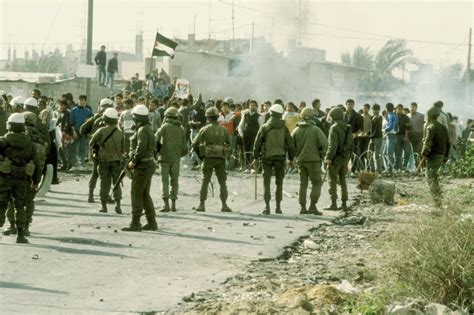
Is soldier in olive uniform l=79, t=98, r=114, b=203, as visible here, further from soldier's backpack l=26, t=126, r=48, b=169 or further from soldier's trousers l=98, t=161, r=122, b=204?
soldier's backpack l=26, t=126, r=48, b=169

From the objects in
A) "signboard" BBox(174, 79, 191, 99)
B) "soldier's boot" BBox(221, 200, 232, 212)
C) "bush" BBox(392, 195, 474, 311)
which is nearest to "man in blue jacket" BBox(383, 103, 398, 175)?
"signboard" BBox(174, 79, 191, 99)

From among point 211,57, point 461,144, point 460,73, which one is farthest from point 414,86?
point 461,144

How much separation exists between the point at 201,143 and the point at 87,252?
614 cm

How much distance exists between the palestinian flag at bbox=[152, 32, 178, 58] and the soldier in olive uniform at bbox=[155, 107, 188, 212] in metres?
12.8

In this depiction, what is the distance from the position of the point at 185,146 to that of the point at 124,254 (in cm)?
605

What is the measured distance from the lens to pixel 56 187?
22.8m

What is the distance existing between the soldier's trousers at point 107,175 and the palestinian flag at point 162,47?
13.6 metres

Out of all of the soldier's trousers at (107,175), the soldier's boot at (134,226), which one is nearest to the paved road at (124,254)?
the soldier's boot at (134,226)

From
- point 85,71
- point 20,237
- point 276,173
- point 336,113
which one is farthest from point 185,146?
point 85,71

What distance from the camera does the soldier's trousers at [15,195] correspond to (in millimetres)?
13695

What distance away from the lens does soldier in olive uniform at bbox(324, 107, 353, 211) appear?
795 inches

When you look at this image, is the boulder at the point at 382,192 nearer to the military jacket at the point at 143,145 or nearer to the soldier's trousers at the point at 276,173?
the soldier's trousers at the point at 276,173

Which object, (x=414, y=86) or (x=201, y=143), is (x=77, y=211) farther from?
(x=414, y=86)

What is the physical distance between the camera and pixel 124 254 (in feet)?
43.5
